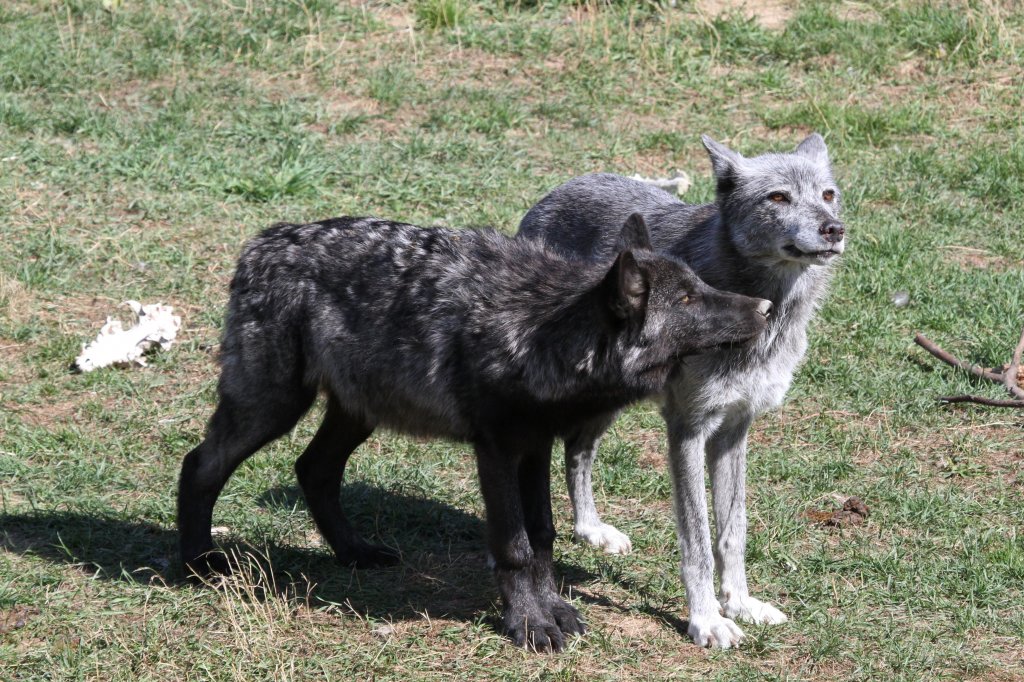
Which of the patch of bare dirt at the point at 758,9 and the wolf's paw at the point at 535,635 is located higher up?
the patch of bare dirt at the point at 758,9

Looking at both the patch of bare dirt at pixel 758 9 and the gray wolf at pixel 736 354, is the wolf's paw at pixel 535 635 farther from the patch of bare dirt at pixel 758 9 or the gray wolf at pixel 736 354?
the patch of bare dirt at pixel 758 9

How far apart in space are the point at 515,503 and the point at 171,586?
174 centimetres

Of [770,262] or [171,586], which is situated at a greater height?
[770,262]

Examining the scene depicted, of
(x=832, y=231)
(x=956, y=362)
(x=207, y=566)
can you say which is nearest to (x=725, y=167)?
(x=832, y=231)

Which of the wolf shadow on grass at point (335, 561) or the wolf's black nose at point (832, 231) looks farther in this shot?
the wolf shadow on grass at point (335, 561)

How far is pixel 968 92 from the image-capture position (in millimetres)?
11484

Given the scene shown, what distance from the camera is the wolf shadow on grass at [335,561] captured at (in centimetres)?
567

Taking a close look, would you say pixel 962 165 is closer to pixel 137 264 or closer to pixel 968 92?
pixel 968 92

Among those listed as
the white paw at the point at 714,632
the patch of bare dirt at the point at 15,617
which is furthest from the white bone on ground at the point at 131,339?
the white paw at the point at 714,632

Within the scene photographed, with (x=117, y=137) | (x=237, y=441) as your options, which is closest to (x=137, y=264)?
(x=117, y=137)

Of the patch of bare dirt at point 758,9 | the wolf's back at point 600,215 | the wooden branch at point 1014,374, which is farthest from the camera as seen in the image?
the patch of bare dirt at point 758,9

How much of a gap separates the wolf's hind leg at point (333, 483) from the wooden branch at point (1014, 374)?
13.5ft

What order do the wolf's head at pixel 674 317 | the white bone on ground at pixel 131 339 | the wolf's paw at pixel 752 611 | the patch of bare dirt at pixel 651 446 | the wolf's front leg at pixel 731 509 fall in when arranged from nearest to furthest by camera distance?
the wolf's head at pixel 674 317, the wolf's paw at pixel 752 611, the wolf's front leg at pixel 731 509, the patch of bare dirt at pixel 651 446, the white bone on ground at pixel 131 339

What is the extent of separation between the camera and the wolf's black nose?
5.26 meters
